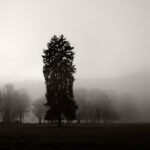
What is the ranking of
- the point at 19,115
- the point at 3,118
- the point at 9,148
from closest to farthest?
the point at 9,148 < the point at 3,118 < the point at 19,115

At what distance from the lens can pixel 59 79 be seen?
48500 millimetres

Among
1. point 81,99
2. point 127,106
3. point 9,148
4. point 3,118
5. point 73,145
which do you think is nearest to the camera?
point 9,148

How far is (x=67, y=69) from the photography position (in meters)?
49.3

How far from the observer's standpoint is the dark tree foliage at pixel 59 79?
4756 centimetres

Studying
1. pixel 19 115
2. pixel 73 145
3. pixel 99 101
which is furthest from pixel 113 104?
pixel 73 145

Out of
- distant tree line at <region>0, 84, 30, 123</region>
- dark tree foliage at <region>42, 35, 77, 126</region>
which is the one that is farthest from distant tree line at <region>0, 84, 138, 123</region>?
dark tree foliage at <region>42, 35, 77, 126</region>

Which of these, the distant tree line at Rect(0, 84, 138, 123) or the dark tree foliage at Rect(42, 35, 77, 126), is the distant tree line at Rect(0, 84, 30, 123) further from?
the dark tree foliage at Rect(42, 35, 77, 126)

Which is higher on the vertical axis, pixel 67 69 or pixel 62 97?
pixel 67 69

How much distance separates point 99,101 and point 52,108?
77089 millimetres

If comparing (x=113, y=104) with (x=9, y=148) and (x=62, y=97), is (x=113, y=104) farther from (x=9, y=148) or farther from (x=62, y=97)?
(x=9, y=148)

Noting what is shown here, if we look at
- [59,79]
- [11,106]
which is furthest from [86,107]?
[59,79]

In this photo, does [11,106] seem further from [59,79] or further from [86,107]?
[59,79]

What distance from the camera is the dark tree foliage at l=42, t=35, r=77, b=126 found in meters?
47.6

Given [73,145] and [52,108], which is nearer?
[73,145]
